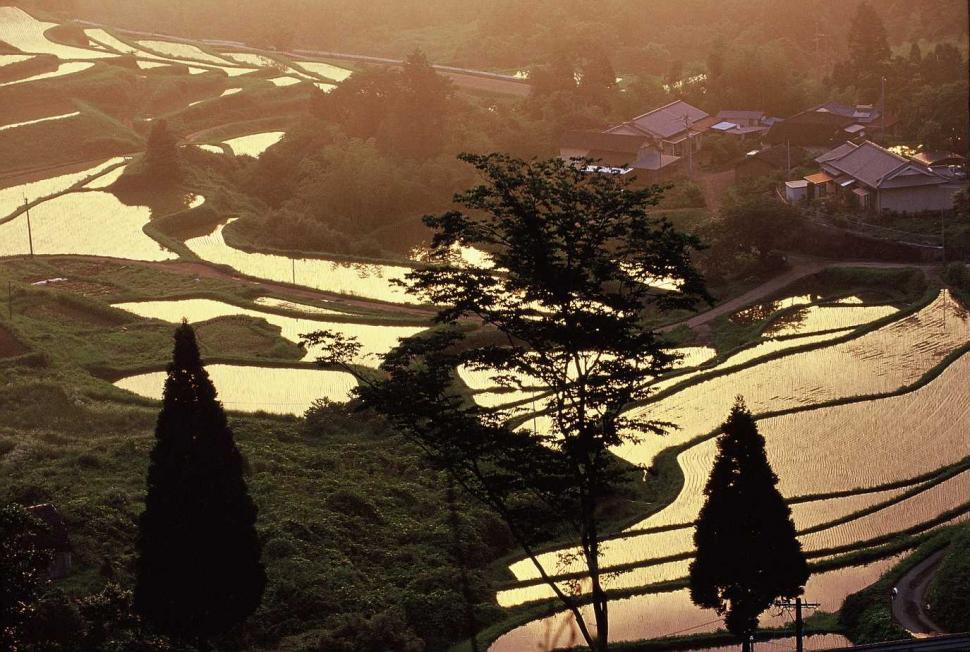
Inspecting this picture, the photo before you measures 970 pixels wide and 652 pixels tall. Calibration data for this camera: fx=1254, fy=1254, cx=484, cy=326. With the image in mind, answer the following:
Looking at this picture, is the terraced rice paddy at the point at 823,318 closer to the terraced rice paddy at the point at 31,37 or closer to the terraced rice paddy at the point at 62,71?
the terraced rice paddy at the point at 62,71

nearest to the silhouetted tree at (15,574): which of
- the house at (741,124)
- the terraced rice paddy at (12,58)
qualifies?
the house at (741,124)

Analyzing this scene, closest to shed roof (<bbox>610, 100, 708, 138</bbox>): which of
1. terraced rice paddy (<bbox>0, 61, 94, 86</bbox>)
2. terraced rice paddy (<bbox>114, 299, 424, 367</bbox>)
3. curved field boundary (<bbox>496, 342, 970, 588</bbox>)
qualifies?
terraced rice paddy (<bbox>114, 299, 424, 367</bbox>)

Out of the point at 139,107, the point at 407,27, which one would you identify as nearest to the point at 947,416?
the point at 139,107

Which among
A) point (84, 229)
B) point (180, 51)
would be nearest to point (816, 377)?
point (84, 229)

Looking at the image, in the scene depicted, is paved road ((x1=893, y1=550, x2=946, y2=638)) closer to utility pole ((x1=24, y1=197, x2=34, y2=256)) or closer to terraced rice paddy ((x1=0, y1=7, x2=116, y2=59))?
utility pole ((x1=24, y1=197, x2=34, y2=256))

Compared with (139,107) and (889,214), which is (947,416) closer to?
(889,214)

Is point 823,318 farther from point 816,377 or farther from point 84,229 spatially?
point 84,229
